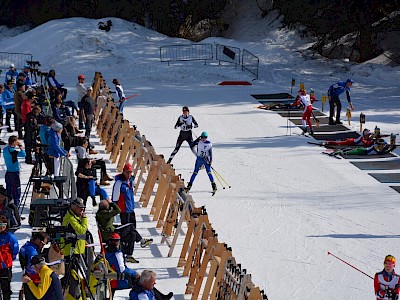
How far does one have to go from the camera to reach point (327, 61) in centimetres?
4231

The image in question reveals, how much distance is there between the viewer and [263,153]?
25.2 m

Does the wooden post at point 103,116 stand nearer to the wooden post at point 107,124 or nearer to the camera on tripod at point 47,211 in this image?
the wooden post at point 107,124

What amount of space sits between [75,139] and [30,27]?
93.9ft

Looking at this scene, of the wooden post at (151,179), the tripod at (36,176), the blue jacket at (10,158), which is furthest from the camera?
the wooden post at (151,179)

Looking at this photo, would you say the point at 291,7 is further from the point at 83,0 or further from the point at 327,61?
the point at 83,0

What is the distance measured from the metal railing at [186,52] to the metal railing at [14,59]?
18.8ft

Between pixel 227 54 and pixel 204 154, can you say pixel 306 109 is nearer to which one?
pixel 204 154

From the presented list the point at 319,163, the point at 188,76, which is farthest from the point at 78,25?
the point at 319,163

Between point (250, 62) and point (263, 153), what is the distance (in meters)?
15.9

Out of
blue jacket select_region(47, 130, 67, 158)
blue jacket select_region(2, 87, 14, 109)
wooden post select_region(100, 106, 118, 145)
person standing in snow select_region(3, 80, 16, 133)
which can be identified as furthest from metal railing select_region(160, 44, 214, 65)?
blue jacket select_region(47, 130, 67, 158)

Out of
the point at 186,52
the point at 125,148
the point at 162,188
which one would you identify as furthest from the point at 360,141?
the point at 186,52

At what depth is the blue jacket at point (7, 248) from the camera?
12703mm

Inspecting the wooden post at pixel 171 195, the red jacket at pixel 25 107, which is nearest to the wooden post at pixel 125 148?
the red jacket at pixel 25 107

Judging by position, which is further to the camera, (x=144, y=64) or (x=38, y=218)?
(x=144, y=64)
